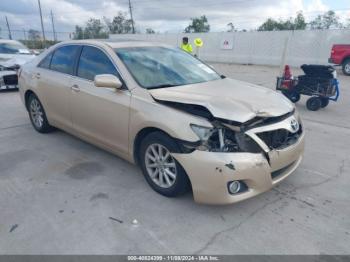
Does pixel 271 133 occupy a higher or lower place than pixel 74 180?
higher

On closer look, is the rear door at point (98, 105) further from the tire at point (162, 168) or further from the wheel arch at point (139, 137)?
the tire at point (162, 168)

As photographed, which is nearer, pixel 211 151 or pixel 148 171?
pixel 211 151

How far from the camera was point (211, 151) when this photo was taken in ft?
8.57

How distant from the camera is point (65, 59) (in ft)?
14.2

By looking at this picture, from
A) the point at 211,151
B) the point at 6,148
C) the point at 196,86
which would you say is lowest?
the point at 6,148

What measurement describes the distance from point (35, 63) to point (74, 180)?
2.59 metres

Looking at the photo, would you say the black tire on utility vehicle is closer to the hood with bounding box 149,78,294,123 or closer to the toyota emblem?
the hood with bounding box 149,78,294,123

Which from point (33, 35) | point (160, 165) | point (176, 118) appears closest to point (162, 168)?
point (160, 165)

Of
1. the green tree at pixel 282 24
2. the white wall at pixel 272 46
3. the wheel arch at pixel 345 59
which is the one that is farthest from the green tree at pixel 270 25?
the wheel arch at pixel 345 59

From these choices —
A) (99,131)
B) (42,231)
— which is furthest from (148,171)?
(42,231)

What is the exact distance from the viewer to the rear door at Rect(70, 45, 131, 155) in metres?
3.37

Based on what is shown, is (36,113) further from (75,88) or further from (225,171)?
(225,171)

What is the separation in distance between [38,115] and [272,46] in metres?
20.0

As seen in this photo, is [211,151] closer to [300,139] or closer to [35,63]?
[300,139]
